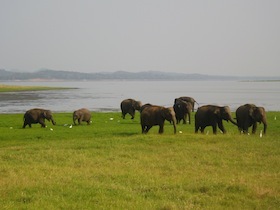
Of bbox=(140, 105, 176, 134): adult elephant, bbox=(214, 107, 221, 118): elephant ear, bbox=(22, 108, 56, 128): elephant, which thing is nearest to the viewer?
bbox=(140, 105, 176, 134): adult elephant

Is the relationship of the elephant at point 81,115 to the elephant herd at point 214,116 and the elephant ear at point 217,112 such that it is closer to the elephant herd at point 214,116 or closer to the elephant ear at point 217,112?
the elephant herd at point 214,116

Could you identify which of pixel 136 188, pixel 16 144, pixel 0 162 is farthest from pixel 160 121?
pixel 136 188

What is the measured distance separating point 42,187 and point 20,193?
0.80 metres

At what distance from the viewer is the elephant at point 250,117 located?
964 inches

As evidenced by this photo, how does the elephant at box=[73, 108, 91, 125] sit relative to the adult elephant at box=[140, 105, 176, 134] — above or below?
below

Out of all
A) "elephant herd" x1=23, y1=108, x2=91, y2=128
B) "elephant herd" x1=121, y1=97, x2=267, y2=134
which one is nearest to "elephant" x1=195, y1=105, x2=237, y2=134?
"elephant herd" x1=121, y1=97, x2=267, y2=134

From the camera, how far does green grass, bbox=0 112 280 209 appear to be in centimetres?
1062

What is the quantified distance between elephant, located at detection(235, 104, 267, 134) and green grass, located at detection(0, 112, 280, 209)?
2.31 meters

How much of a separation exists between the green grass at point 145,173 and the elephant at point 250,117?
2.31 metres

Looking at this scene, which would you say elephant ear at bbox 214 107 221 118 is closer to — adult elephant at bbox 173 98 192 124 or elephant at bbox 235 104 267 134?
elephant at bbox 235 104 267 134

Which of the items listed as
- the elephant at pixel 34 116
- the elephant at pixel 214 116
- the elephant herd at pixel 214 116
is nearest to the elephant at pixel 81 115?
the elephant at pixel 34 116

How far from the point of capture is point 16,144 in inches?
906

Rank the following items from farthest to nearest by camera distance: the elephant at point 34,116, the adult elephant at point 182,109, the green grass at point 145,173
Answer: the adult elephant at point 182,109, the elephant at point 34,116, the green grass at point 145,173

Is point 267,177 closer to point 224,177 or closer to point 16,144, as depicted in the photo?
point 224,177
